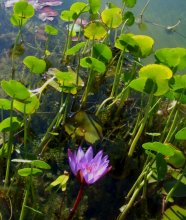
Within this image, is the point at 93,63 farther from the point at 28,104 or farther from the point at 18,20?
the point at 18,20

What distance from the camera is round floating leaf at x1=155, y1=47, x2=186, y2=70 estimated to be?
1065 millimetres

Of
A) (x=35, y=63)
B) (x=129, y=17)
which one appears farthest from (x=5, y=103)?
(x=129, y=17)

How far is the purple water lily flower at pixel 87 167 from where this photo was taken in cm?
82

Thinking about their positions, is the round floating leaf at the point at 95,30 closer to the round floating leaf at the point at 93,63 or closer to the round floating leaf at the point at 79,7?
the round floating leaf at the point at 79,7

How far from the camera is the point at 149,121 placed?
1.24 m

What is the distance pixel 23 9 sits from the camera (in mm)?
1362

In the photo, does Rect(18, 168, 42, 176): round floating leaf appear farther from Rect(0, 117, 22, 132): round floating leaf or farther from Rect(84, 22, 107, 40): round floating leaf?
Rect(84, 22, 107, 40): round floating leaf

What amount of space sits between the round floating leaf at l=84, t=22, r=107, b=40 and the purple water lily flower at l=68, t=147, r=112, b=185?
25.5 inches

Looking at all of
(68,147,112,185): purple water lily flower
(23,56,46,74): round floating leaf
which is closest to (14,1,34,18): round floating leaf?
(23,56,46,74): round floating leaf

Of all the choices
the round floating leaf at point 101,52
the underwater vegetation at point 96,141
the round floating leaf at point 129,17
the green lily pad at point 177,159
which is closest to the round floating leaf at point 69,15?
the underwater vegetation at point 96,141

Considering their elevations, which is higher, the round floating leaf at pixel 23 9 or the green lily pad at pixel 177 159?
the round floating leaf at pixel 23 9

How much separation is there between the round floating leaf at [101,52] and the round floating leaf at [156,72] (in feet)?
0.79

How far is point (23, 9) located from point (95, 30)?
274 millimetres

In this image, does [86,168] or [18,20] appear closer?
[86,168]
